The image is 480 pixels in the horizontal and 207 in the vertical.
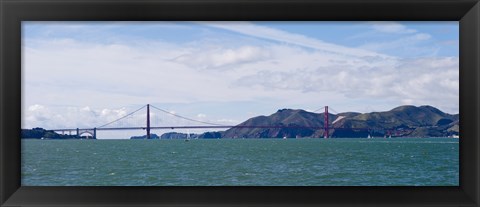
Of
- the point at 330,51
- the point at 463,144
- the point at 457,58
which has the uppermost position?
the point at 330,51

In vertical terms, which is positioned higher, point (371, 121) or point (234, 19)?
point (234, 19)

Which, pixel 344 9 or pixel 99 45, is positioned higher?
pixel 99 45

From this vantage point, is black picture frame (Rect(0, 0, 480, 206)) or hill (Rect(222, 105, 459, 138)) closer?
black picture frame (Rect(0, 0, 480, 206))

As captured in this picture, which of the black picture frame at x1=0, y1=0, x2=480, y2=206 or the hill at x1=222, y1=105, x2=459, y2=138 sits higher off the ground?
the black picture frame at x1=0, y1=0, x2=480, y2=206

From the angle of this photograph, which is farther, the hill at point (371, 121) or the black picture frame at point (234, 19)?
the hill at point (371, 121)

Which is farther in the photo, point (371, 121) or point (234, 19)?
point (371, 121)

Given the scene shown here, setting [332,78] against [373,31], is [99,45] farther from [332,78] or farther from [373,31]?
[373,31]

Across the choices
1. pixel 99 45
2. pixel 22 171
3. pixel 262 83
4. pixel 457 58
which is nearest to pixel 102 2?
pixel 22 171

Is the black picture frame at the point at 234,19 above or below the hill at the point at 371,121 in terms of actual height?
above
